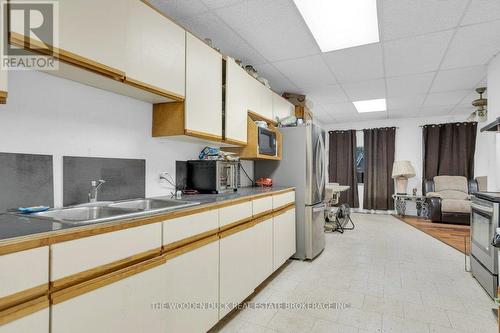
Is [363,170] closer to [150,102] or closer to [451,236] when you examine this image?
[451,236]

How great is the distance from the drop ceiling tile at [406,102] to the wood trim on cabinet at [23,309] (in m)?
5.34

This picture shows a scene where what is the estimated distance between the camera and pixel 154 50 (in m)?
1.72

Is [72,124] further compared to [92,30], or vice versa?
[72,124]

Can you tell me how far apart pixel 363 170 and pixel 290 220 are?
461 cm

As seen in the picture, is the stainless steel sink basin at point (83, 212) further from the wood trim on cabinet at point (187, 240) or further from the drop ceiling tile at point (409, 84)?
the drop ceiling tile at point (409, 84)

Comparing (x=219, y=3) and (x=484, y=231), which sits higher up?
(x=219, y=3)

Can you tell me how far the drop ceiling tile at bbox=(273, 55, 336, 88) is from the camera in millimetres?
3152

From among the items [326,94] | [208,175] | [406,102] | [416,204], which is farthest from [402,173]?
[208,175]

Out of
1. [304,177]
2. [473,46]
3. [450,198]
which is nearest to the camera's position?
[473,46]

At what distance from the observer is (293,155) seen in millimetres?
3395

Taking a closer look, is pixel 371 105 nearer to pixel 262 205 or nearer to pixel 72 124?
pixel 262 205

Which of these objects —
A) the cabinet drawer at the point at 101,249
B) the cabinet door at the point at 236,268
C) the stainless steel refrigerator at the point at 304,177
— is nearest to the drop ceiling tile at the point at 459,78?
the stainless steel refrigerator at the point at 304,177

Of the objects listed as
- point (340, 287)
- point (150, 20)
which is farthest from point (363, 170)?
point (150, 20)

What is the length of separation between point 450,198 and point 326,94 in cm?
363
